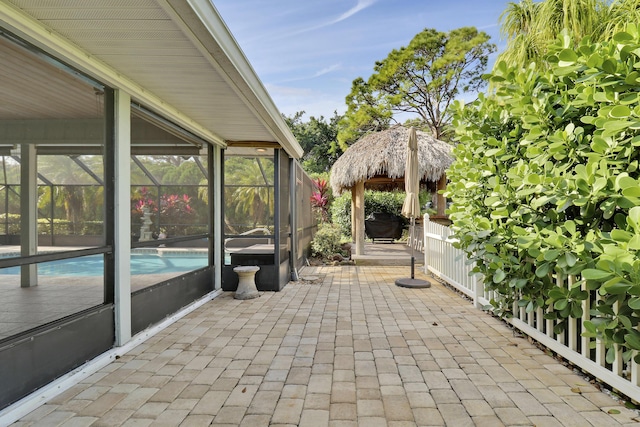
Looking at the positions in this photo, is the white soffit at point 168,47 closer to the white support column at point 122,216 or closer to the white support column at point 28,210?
the white support column at point 122,216

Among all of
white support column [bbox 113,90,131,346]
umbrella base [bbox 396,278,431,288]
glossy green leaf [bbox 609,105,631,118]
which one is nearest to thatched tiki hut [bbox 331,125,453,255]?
umbrella base [bbox 396,278,431,288]

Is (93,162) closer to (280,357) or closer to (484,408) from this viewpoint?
(280,357)

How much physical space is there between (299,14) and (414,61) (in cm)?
949

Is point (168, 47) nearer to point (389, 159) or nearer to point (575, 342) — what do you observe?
point (575, 342)

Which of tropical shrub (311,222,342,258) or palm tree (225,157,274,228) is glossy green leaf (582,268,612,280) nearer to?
palm tree (225,157,274,228)

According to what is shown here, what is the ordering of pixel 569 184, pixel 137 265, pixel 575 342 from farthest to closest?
pixel 137 265
pixel 575 342
pixel 569 184

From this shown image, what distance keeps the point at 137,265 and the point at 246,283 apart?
204 cm

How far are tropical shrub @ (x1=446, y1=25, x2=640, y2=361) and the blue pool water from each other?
327 cm

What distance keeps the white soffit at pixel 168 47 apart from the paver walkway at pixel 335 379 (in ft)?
7.37

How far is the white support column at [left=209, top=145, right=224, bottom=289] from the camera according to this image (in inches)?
221

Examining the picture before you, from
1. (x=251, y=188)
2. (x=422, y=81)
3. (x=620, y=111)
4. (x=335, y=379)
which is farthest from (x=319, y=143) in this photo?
(x=620, y=111)

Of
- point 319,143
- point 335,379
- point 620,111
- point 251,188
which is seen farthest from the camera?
point 319,143

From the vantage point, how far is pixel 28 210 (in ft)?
8.12

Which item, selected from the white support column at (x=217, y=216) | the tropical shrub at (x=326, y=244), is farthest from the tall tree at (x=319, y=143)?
the white support column at (x=217, y=216)
